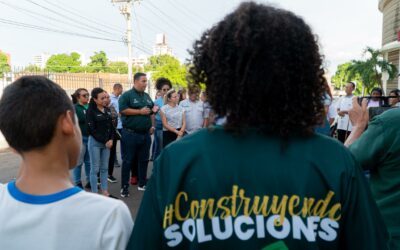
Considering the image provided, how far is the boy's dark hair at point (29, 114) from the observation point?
145cm

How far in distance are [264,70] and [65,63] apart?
321ft

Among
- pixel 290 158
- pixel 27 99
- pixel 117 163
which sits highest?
pixel 27 99

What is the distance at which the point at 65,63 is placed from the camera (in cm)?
9331

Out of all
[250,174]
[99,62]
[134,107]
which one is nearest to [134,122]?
[134,107]

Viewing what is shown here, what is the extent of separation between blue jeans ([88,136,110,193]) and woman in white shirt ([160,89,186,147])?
A: 1576 mm

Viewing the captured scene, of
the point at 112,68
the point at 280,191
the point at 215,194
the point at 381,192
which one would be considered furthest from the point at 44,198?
the point at 112,68

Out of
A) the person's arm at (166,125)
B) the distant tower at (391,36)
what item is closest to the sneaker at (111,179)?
the person's arm at (166,125)

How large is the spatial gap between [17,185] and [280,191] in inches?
36.1

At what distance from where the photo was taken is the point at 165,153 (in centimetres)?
127

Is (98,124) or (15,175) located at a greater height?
(98,124)

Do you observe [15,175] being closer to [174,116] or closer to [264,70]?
[174,116]

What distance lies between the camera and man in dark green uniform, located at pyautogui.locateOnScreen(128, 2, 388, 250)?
121cm

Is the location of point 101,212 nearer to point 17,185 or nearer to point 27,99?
point 17,185

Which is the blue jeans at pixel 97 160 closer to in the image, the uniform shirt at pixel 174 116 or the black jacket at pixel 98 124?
the black jacket at pixel 98 124
